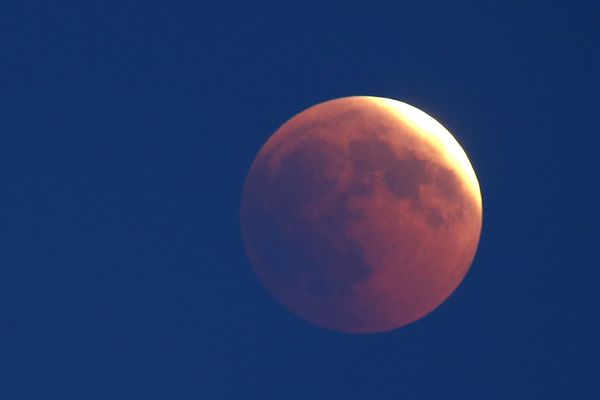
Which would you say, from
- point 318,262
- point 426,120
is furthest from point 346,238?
point 426,120

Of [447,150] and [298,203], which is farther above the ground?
[447,150]

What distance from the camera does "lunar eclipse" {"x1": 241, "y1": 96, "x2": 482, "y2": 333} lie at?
12016 mm

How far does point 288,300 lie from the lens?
41.1 feet

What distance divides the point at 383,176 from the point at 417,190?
0.46 m

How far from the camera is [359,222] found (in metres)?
12.0

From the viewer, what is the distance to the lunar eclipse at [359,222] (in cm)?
1202

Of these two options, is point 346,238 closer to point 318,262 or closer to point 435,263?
point 318,262

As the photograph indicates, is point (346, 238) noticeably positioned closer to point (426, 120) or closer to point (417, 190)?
point (417, 190)

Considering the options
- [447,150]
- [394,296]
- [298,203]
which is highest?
[447,150]

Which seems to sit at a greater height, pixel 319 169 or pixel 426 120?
pixel 426 120

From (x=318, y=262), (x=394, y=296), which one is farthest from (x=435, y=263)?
(x=318, y=262)

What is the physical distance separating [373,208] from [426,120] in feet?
6.47

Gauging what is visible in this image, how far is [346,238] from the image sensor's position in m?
12.0

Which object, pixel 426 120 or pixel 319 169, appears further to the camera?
pixel 426 120
